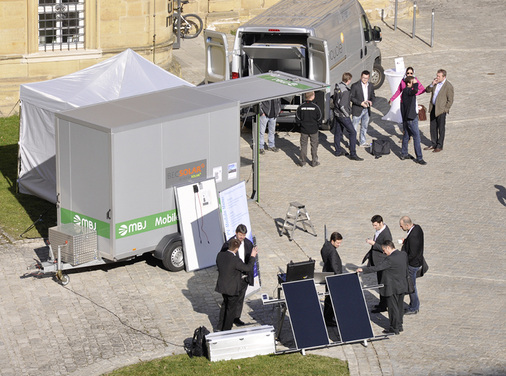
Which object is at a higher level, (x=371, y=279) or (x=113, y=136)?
(x=113, y=136)

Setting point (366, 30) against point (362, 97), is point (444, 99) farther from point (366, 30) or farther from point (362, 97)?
point (366, 30)

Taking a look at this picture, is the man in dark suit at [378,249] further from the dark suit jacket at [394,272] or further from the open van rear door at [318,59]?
the open van rear door at [318,59]

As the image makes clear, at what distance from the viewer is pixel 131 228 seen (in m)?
14.8

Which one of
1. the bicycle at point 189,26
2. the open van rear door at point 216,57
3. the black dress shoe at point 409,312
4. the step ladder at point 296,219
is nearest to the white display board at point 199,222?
the step ladder at point 296,219

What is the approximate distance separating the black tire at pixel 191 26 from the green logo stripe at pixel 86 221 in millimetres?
15569

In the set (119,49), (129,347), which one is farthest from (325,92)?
(129,347)

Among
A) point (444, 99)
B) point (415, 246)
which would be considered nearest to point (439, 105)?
point (444, 99)

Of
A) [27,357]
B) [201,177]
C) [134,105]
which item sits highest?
[134,105]

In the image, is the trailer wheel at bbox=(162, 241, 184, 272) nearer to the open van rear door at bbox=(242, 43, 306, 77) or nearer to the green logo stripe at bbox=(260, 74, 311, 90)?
the green logo stripe at bbox=(260, 74, 311, 90)

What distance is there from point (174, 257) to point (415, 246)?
3.74 metres

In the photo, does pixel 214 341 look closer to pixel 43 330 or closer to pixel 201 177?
pixel 43 330

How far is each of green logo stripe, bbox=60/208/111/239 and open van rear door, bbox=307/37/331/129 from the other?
24.6 ft

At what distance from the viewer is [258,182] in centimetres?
1833

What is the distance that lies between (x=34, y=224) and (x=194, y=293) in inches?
149
